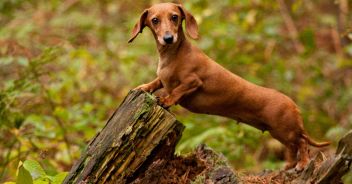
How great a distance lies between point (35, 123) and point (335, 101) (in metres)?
6.43

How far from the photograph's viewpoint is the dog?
14.4 feet

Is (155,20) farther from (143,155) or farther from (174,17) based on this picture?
(143,155)

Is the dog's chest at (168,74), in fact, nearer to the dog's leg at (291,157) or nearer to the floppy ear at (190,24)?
the floppy ear at (190,24)

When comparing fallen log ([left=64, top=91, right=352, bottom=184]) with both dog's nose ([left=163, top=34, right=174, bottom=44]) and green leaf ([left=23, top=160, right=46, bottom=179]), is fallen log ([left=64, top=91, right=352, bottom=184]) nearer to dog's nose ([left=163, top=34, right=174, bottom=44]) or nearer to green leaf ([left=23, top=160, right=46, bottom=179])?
green leaf ([left=23, top=160, right=46, bottom=179])

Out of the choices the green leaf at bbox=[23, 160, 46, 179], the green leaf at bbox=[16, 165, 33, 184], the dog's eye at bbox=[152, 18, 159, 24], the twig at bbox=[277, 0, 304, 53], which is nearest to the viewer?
the green leaf at bbox=[16, 165, 33, 184]

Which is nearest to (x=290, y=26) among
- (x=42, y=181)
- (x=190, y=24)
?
(x=190, y=24)

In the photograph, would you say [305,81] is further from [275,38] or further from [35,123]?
[35,123]

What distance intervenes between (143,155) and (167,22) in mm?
1042

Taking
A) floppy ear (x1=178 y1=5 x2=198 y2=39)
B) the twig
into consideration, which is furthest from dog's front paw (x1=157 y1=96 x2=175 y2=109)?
the twig

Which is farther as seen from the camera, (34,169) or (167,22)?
(167,22)

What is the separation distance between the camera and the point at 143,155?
4.03 meters

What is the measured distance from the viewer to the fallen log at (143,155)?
3977 millimetres

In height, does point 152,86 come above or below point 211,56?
above

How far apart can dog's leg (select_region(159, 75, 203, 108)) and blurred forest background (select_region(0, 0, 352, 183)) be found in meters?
2.49
